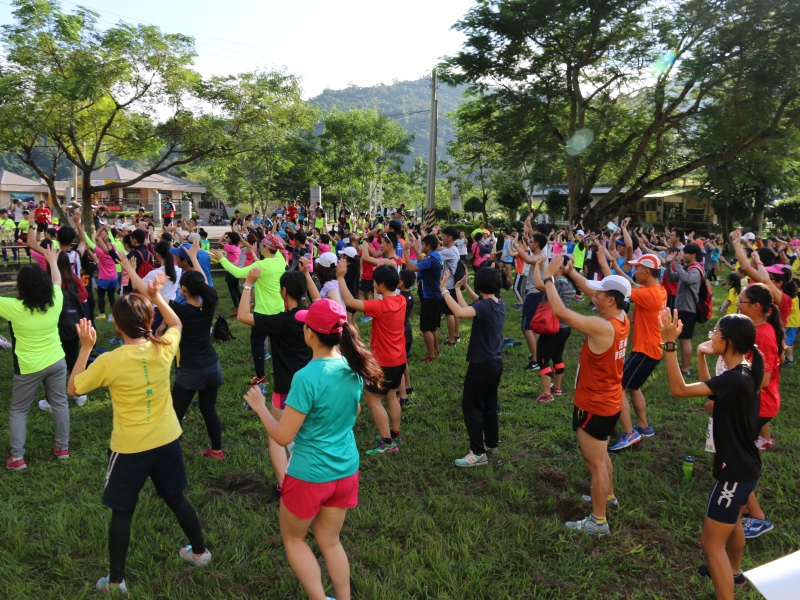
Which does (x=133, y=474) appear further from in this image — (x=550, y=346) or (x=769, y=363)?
(x=550, y=346)

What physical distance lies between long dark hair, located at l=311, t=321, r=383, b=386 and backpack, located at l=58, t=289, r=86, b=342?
3942 mm

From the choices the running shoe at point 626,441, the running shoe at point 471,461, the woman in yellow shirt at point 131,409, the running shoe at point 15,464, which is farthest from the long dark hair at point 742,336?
the running shoe at point 15,464

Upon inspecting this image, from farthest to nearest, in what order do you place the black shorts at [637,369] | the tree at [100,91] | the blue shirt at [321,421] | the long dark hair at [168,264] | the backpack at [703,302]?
the tree at [100,91] < the backpack at [703,302] < the long dark hair at [168,264] < the black shorts at [637,369] < the blue shirt at [321,421]

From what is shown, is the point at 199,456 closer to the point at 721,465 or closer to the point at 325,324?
the point at 325,324

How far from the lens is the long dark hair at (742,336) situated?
3.06m

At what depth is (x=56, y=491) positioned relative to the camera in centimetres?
439

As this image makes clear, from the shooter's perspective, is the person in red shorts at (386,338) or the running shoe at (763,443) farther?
the running shoe at (763,443)

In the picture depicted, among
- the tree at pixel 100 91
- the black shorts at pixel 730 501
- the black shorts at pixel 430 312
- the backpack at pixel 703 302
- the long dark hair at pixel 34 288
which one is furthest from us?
the tree at pixel 100 91

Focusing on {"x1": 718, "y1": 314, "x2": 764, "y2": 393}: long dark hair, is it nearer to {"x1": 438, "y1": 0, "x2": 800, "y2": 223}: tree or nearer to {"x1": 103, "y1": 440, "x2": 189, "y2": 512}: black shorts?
{"x1": 103, "y1": 440, "x2": 189, "y2": 512}: black shorts

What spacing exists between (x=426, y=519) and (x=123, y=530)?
1990mm

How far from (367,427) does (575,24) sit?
2132 centimetres

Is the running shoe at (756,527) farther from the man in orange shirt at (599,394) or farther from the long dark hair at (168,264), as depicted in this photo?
the long dark hair at (168,264)

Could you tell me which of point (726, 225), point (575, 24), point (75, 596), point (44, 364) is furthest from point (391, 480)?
point (726, 225)

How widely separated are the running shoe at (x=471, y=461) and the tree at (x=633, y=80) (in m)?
20.3
